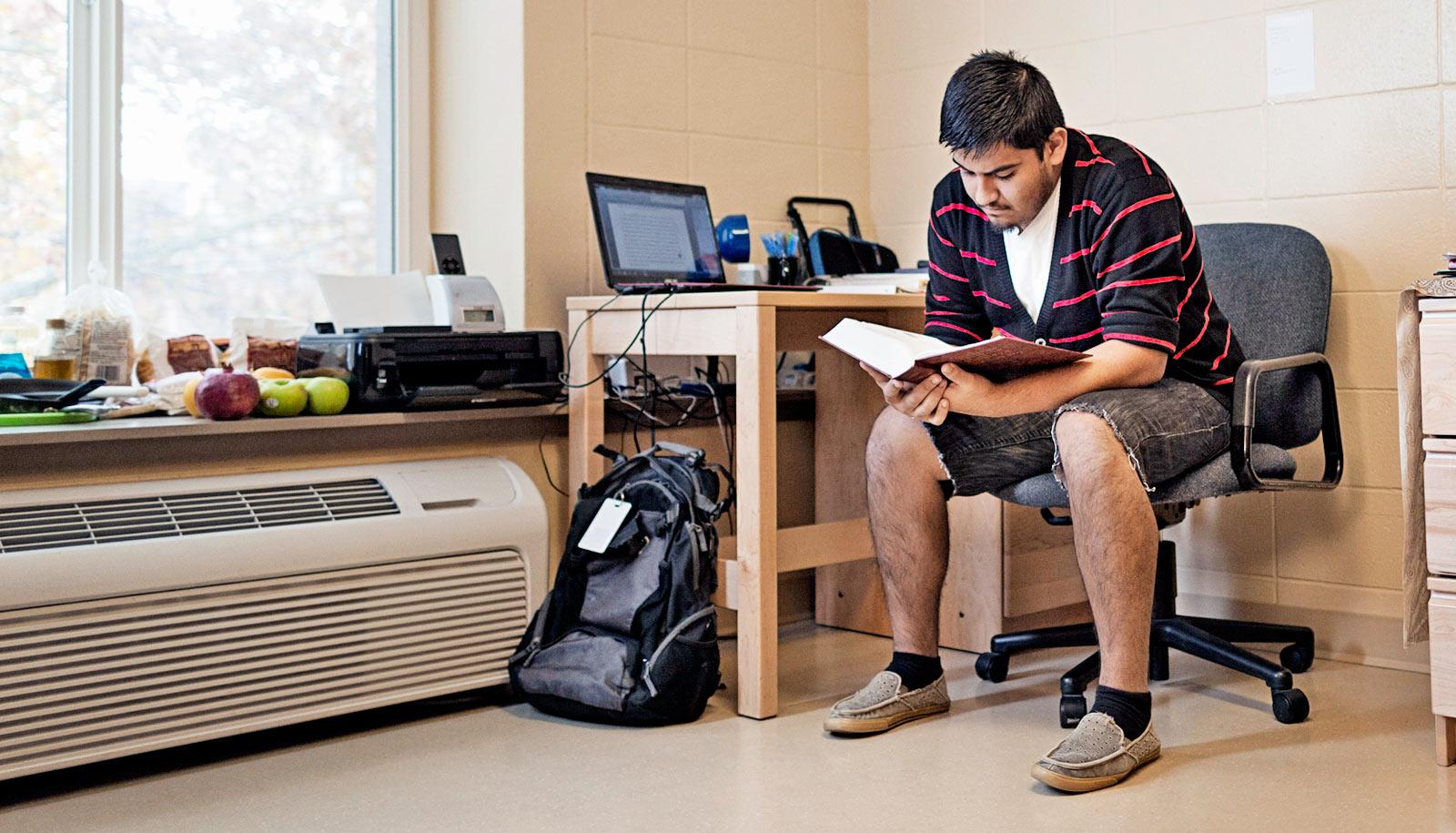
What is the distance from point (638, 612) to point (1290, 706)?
1.14 meters

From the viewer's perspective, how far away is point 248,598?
2.19 m

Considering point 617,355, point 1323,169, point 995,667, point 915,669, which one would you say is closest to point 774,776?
point 915,669

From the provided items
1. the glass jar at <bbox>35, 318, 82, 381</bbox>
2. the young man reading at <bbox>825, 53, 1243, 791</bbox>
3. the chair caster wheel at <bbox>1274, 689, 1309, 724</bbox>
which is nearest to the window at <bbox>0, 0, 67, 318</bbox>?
the glass jar at <bbox>35, 318, 82, 381</bbox>

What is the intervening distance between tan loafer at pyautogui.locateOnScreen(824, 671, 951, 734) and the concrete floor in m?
0.03

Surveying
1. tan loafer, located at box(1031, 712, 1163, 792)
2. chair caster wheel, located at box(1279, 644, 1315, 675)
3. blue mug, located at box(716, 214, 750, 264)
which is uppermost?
blue mug, located at box(716, 214, 750, 264)

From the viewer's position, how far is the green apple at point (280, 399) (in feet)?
7.69

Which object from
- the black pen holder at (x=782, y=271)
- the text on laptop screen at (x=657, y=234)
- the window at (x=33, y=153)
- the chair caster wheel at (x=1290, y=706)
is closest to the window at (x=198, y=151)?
the window at (x=33, y=153)

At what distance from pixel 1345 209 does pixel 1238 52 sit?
16.3 inches

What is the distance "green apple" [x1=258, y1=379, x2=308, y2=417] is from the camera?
2.34 m

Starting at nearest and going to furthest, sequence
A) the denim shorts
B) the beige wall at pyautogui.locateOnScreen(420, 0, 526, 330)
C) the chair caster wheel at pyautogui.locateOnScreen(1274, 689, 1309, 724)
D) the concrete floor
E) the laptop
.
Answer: the concrete floor
the denim shorts
the chair caster wheel at pyautogui.locateOnScreen(1274, 689, 1309, 724)
the laptop
the beige wall at pyautogui.locateOnScreen(420, 0, 526, 330)

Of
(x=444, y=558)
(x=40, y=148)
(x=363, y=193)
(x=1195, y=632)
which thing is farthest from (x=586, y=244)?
(x=1195, y=632)

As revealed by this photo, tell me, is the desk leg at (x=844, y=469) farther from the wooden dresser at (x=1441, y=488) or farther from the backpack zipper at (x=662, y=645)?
the wooden dresser at (x=1441, y=488)

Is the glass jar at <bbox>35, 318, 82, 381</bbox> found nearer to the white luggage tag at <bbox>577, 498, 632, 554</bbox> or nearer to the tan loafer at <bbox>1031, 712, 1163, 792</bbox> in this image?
the white luggage tag at <bbox>577, 498, 632, 554</bbox>

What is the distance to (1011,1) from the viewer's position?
3.27m
